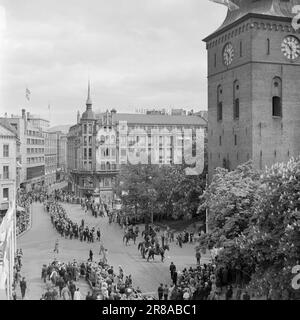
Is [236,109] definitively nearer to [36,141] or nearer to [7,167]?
[7,167]

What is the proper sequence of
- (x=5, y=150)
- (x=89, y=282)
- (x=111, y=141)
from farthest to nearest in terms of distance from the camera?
(x=111, y=141) < (x=5, y=150) < (x=89, y=282)

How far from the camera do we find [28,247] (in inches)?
1714

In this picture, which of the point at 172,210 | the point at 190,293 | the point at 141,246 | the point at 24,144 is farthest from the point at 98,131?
the point at 190,293

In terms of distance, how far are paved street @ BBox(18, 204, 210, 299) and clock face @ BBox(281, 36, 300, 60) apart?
19148mm

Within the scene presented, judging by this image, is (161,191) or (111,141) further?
(111,141)

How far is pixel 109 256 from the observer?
127ft

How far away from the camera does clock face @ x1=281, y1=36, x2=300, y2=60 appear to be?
1692 inches

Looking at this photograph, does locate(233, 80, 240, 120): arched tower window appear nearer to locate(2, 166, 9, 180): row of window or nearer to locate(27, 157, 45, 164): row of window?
locate(2, 166, 9, 180): row of window

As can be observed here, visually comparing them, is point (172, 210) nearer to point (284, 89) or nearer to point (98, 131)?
point (284, 89)

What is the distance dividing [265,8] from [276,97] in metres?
7.86

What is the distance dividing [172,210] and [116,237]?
8366 mm

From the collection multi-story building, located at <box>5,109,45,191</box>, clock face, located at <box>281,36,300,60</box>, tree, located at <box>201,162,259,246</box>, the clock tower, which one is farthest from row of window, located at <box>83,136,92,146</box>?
tree, located at <box>201,162,259,246</box>

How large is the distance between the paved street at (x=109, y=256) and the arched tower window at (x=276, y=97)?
47.1ft

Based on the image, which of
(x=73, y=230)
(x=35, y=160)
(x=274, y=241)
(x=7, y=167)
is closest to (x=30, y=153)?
(x=35, y=160)
